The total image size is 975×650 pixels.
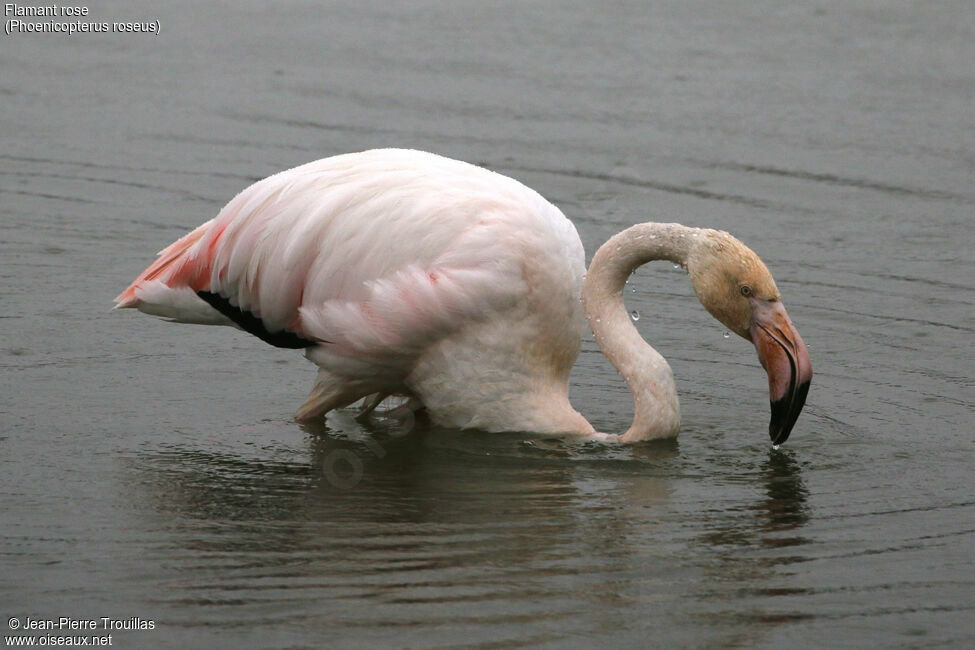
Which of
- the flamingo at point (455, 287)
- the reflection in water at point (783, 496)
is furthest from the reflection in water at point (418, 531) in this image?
the reflection in water at point (783, 496)

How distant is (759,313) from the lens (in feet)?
20.6

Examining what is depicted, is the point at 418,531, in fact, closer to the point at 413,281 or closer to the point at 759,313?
the point at 413,281

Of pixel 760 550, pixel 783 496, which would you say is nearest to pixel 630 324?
pixel 783 496

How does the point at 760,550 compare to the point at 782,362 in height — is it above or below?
below

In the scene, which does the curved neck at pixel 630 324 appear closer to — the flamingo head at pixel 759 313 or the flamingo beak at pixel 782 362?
the flamingo head at pixel 759 313

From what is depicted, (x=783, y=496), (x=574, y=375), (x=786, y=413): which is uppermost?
(x=786, y=413)

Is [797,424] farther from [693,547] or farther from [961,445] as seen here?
[693,547]

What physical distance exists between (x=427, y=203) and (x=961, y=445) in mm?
2460

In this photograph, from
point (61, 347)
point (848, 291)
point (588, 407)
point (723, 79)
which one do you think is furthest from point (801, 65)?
point (61, 347)

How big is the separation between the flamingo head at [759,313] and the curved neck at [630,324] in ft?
0.54

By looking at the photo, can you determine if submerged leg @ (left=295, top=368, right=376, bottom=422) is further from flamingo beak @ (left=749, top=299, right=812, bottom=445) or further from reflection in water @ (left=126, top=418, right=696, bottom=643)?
flamingo beak @ (left=749, top=299, right=812, bottom=445)

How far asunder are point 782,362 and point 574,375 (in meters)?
1.59

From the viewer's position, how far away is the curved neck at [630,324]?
6.52 meters

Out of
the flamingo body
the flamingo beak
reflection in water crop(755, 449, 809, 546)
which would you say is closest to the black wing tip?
the flamingo body
